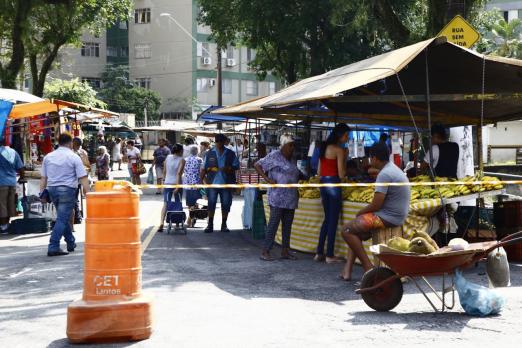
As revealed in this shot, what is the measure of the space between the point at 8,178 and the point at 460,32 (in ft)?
27.9

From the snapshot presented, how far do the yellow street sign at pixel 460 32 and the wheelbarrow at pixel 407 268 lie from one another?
5.19 meters

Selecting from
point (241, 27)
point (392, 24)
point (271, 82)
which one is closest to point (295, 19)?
point (241, 27)

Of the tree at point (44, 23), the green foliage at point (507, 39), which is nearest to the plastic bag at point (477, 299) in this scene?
the tree at point (44, 23)

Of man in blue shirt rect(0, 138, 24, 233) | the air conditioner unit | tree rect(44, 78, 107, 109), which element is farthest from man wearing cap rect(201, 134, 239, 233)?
the air conditioner unit

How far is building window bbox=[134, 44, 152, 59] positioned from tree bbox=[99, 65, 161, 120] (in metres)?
4.31

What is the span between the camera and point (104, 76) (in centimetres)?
6731

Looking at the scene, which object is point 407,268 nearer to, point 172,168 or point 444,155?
point 444,155

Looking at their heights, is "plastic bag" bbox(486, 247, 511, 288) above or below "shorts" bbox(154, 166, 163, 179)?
below

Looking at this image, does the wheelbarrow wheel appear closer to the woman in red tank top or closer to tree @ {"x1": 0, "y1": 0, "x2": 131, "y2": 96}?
the woman in red tank top

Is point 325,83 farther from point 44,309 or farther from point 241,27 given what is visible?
point 241,27

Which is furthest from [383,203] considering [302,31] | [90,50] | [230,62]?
[90,50]

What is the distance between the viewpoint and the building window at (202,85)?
224ft

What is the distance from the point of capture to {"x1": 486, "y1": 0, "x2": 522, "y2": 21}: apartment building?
6233 cm

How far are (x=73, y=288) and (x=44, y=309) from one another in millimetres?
1250
